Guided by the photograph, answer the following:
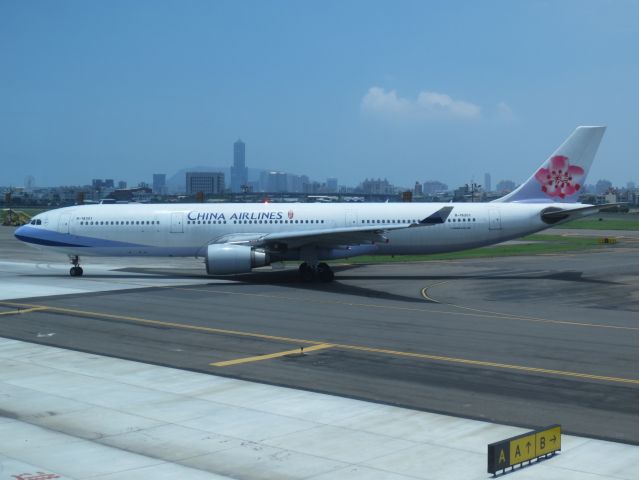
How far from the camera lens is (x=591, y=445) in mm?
12039

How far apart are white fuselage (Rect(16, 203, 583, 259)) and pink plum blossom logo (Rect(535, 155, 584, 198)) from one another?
1.06 metres

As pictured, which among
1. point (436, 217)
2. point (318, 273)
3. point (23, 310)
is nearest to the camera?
point (23, 310)

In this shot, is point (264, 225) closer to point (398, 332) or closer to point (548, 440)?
point (398, 332)

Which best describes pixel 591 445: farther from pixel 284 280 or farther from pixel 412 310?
pixel 284 280

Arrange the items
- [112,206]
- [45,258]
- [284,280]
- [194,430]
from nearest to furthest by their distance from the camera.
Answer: [194,430] → [284,280] → [112,206] → [45,258]

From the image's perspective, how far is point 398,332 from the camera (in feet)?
74.8

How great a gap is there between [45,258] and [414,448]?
46690mm

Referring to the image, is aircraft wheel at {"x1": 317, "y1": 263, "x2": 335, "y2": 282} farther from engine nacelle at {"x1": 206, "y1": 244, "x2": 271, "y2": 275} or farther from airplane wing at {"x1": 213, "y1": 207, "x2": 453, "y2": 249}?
engine nacelle at {"x1": 206, "y1": 244, "x2": 271, "y2": 275}

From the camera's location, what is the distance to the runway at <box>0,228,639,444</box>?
15.4 metres

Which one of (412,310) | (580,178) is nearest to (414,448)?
(412,310)

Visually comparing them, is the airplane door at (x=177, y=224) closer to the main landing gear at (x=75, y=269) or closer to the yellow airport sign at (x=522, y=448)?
the main landing gear at (x=75, y=269)

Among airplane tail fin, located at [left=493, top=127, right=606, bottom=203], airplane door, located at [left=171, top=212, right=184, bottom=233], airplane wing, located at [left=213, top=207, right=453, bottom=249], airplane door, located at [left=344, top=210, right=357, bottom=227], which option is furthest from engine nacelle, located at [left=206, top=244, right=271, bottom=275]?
airplane tail fin, located at [left=493, top=127, right=606, bottom=203]

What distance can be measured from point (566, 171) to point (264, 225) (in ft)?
53.1

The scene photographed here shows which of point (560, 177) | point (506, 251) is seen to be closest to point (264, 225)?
point (560, 177)
